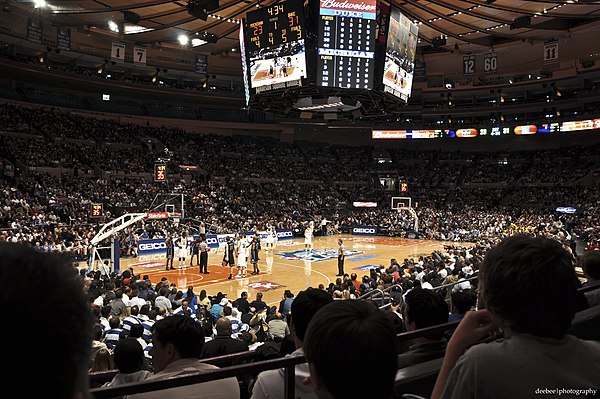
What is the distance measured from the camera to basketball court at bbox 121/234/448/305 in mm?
17625

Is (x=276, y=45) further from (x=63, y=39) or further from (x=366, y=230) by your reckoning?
(x=366, y=230)

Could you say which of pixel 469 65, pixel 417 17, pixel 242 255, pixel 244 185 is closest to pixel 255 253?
pixel 242 255

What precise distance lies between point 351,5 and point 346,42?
121cm

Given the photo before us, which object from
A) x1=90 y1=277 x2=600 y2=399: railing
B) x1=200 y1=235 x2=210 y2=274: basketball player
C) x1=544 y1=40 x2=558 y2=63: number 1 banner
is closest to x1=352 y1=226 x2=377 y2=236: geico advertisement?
x1=544 y1=40 x2=558 y2=63: number 1 banner

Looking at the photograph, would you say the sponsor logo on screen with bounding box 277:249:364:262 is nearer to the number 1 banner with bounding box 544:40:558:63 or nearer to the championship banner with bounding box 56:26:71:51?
the number 1 banner with bounding box 544:40:558:63

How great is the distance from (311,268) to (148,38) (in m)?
23.3

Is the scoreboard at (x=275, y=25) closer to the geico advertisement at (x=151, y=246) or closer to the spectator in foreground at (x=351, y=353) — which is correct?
the geico advertisement at (x=151, y=246)

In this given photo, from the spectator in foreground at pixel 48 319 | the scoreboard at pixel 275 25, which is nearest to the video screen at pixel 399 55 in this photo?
the scoreboard at pixel 275 25

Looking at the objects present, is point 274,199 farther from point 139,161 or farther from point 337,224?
point 139,161

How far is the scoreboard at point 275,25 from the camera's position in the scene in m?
14.7

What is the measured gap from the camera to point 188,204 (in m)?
34.2

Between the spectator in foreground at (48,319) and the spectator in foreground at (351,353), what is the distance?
66cm

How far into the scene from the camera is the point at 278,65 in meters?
15.2

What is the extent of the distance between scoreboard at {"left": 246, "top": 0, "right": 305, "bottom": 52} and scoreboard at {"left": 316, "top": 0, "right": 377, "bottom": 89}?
2.62ft
